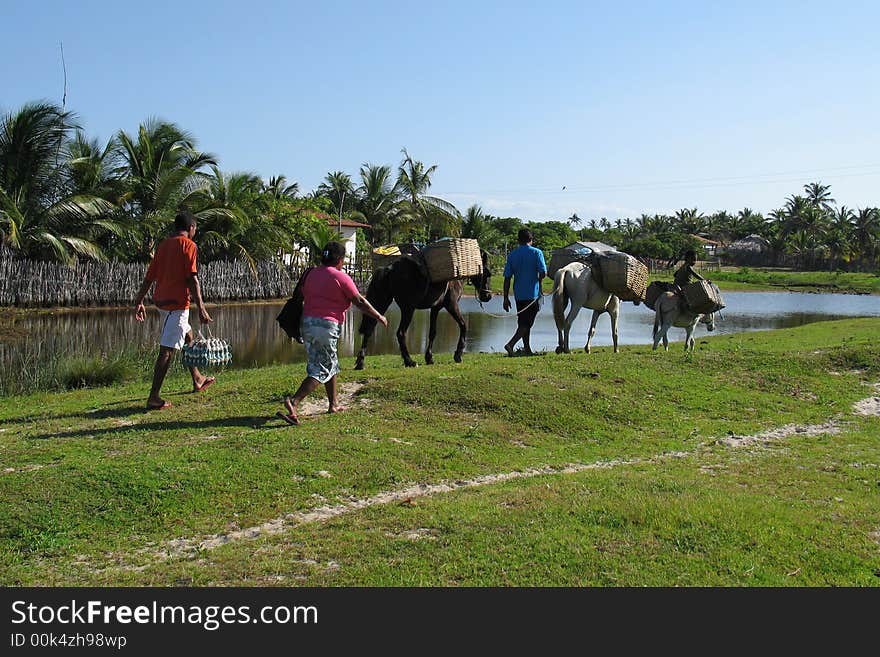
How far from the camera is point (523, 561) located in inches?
216

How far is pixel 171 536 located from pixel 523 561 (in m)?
2.67

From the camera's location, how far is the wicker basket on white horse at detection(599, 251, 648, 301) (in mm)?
15094

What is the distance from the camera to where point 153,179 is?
40188 millimetres

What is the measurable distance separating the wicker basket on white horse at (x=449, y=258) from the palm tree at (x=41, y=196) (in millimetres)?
26328

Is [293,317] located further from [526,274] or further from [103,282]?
[103,282]

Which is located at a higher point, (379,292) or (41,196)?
(41,196)

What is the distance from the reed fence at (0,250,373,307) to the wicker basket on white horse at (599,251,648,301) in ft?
93.2

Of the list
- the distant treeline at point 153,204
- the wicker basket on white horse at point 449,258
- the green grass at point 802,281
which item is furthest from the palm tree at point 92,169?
the green grass at point 802,281

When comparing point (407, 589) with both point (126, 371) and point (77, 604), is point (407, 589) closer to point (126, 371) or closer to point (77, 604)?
point (77, 604)

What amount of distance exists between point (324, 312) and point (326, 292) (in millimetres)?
221

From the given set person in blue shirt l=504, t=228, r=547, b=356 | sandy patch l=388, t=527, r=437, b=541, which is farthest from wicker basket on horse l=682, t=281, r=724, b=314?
sandy patch l=388, t=527, r=437, b=541

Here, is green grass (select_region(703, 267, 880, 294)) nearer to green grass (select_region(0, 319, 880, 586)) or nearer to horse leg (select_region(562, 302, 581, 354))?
horse leg (select_region(562, 302, 581, 354))

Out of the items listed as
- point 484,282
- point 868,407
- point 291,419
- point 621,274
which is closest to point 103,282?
point 484,282

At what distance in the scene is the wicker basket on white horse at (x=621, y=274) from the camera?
15.1 m
